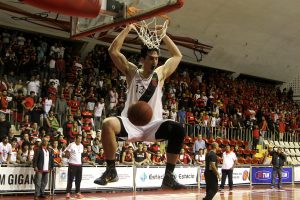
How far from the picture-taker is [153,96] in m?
5.21

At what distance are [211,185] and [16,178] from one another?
5.85 m

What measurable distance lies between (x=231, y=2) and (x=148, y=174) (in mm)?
→ 10698

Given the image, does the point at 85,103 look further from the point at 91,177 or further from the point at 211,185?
the point at 211,185

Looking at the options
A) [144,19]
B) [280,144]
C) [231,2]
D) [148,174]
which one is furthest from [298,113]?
[144,19]

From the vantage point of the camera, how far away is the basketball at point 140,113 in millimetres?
4641

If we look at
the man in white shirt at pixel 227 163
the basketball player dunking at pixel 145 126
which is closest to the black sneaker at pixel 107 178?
the basketball player dunking at pixel 145 126

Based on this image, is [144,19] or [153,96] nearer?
[153,96]

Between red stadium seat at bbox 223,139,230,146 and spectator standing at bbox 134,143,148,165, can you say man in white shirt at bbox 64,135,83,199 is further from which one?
red stadium seat at bbox 223,139,230,146

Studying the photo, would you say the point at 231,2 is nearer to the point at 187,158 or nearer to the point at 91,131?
the point at 187,158

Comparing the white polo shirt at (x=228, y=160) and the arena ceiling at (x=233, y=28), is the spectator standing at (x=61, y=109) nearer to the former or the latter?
the arena ceiling at (x=233, y=28)

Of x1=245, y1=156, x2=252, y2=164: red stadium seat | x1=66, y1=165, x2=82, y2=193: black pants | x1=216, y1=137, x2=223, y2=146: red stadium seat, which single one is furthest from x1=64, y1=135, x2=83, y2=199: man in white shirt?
x1=245, y1=156, x2=252, y2=164: red stadium seat

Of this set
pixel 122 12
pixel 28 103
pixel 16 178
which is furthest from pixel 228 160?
pixel 122 12

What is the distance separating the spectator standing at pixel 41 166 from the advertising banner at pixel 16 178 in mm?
558

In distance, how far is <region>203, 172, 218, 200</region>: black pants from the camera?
40.6 ft
